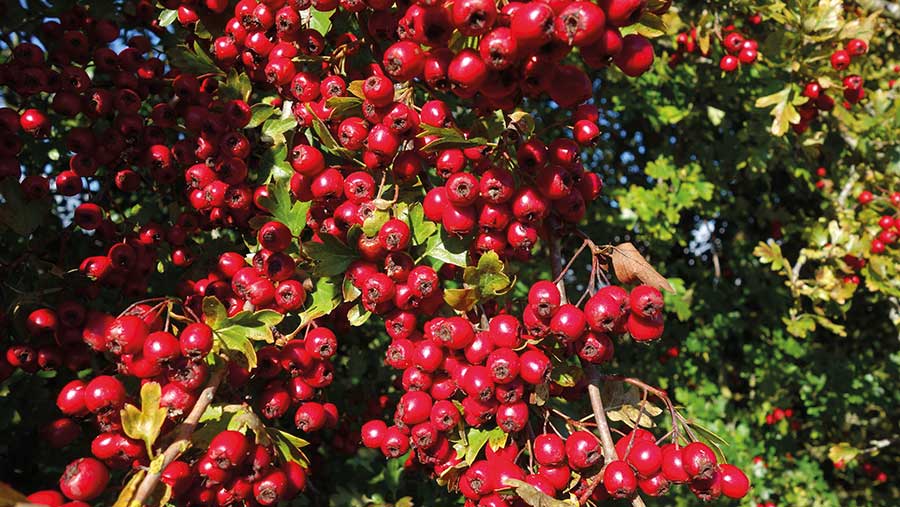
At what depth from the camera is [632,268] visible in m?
1.46

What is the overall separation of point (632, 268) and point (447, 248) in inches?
18.2

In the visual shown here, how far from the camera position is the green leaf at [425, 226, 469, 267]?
1497 millimetres

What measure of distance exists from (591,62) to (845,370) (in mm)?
4712

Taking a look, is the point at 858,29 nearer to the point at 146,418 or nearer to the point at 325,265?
the point at 325,265

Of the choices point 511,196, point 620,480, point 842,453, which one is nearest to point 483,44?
point 511,196

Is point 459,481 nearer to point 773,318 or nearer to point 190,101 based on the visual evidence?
point 190,101

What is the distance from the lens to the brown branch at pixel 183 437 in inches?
46.4

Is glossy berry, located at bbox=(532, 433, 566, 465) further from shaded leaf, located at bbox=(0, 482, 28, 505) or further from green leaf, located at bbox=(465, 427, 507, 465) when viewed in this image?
shaded leaf, located at bbox=(0, 482, 28, 505)

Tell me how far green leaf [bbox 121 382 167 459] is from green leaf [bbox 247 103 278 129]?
79 centimetres

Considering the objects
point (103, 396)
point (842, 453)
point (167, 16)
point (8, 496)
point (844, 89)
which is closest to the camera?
point (8, 496)

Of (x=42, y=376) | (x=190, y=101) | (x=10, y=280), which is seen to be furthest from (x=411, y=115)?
(x=42, y=376)

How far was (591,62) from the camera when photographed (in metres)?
1.21

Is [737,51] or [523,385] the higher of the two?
[523,385]

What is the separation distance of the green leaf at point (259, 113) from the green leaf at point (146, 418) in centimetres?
79
